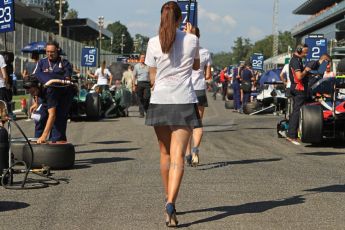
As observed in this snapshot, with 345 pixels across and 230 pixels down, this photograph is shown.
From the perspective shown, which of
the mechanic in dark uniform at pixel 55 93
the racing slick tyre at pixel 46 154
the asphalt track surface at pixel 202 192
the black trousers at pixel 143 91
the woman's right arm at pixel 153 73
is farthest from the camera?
the black trousers at pixel 143 91

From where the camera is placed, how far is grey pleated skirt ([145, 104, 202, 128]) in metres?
6.45

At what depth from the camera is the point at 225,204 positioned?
7312 mm

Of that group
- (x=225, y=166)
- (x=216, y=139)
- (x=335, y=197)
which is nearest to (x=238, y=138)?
(x=216, y=139)

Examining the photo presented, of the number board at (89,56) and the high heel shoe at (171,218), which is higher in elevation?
the number board at (89,56)

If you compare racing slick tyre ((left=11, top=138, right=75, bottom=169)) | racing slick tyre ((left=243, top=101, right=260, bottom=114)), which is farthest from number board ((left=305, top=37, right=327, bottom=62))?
racing slick tyre ((left=11, top=138, right=75, bottom=169))

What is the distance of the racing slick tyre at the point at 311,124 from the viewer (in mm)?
12844

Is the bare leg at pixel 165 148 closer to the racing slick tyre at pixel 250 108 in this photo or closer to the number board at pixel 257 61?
the racing slick tyre at pixel 250 108

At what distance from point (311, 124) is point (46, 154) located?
5000 millimetres

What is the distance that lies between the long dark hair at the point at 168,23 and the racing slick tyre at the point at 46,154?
149 inches

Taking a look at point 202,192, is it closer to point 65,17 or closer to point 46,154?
point 46,154

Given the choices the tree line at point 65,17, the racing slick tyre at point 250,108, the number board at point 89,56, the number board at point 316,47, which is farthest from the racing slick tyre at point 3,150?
the tree line at point 65,17

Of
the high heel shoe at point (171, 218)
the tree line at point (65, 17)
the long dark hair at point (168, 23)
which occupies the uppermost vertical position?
the tree line at point (65, 17)

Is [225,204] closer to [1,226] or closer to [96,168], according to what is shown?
[1,226]

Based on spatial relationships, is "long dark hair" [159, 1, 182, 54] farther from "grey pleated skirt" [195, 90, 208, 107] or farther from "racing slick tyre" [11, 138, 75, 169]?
"grey pleated skirt" [195, 90, 208, 107]
